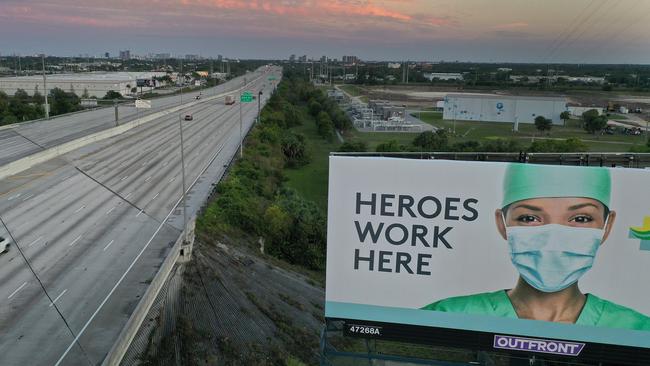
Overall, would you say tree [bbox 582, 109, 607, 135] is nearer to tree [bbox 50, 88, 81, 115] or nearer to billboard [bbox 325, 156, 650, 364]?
billboard [bbox 325, 156, 650, 364]

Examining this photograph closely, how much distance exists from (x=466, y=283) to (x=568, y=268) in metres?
2.14

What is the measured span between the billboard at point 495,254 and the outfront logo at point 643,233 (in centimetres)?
2

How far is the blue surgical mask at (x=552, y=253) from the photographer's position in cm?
1115

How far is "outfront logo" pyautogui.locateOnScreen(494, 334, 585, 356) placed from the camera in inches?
449

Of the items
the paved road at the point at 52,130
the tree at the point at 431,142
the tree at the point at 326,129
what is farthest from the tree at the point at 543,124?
the paved road at the point at 52,130

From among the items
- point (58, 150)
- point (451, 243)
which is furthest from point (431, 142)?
point (451, 243)

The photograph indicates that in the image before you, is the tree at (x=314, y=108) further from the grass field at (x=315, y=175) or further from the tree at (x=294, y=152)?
the tree at (x=294, y=152)

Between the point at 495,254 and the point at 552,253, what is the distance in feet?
3.91

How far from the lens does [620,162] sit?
1394 centimetres

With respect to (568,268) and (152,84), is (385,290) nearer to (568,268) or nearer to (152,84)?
(568,268)

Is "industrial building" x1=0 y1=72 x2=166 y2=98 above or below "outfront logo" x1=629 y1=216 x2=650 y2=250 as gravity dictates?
above

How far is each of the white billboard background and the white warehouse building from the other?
76194 millimetres

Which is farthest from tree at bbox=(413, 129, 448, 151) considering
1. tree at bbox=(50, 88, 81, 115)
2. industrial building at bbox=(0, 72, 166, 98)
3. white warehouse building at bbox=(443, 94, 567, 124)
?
industrial building at bbox=(0, 72, 166, 98)

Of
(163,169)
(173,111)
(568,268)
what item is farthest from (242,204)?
(173,111)
